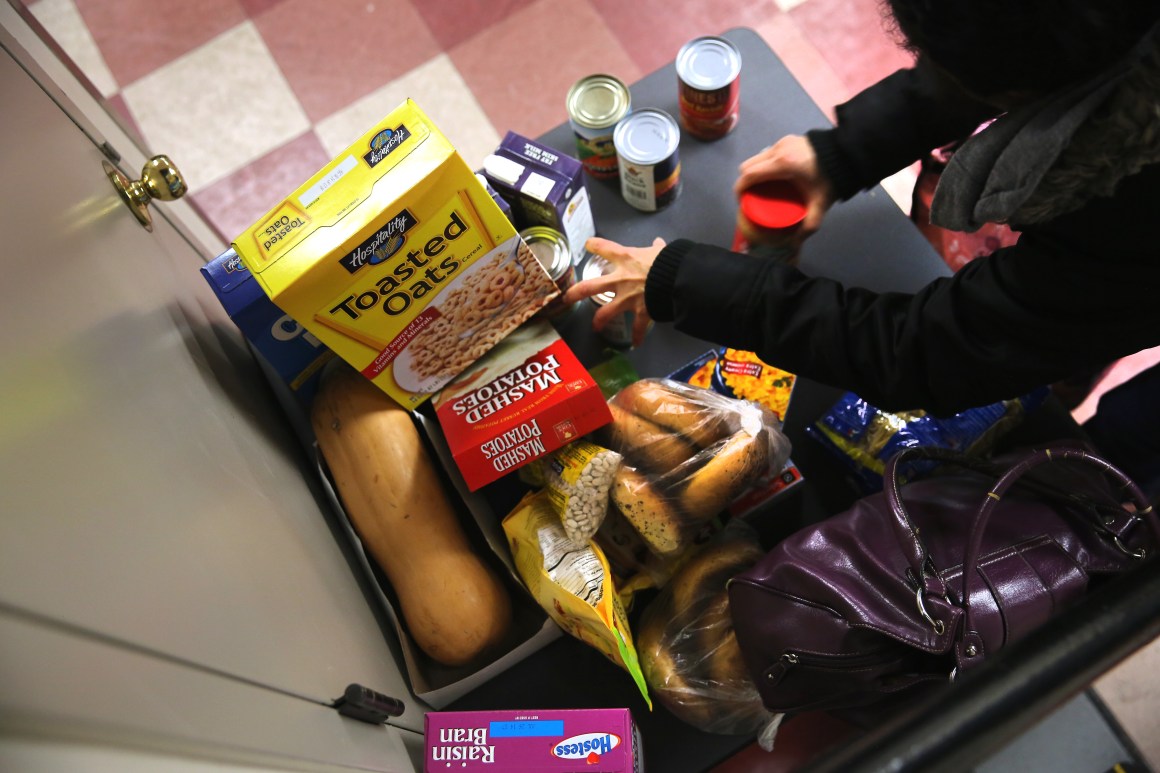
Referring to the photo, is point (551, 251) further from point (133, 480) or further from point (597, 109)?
point (133, 480)

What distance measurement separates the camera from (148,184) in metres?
0.79

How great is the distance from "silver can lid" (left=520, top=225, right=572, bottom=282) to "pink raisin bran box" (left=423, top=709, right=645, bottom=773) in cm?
50

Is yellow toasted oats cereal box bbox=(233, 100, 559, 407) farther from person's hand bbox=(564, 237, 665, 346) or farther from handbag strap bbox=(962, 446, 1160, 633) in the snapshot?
handbag strap bbox=(962, 446, 1160, 633)

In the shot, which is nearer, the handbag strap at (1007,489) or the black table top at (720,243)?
the handbag strap at (1007,489)

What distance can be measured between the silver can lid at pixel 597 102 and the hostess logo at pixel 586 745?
750 mm

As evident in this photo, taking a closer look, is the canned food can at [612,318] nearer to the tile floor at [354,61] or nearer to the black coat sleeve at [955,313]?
the black coat sleeve at [955,313]

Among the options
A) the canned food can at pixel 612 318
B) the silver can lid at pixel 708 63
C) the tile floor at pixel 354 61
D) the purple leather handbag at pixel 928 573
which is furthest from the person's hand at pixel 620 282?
the tile floor at pixel 354 61

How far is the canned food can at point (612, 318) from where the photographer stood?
3.43ft

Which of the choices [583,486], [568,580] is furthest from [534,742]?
[583,486]

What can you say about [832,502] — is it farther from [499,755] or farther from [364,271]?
[364,271]

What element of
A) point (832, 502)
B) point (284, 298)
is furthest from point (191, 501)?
point (832, 502)

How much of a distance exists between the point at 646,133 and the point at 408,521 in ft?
1.92

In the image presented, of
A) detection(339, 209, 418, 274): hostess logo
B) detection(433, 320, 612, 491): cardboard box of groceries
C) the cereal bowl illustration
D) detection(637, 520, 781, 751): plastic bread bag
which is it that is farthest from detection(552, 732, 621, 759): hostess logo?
detection(339, 209, 418, 274): hostess logo

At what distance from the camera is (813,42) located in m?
1.99
